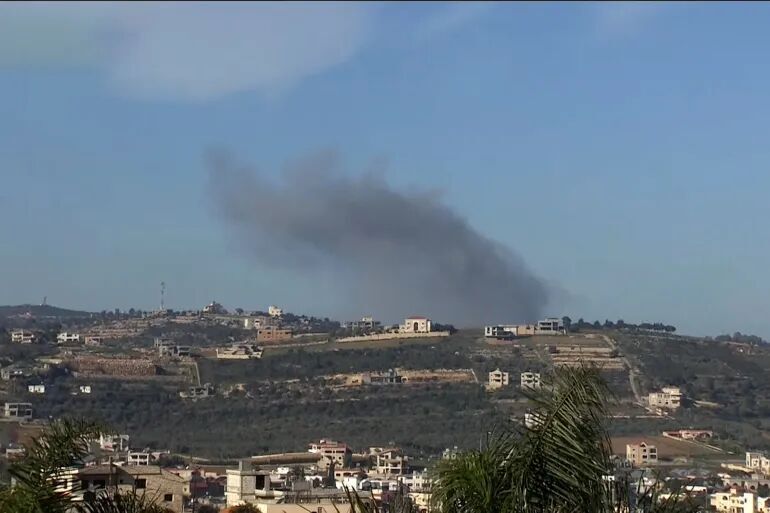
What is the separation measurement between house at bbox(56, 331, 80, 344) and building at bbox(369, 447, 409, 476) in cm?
6454

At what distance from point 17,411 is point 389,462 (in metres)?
27.5

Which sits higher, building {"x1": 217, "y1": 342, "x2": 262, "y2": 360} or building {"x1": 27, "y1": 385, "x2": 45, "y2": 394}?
building {"x1": 217, "y1": 342, "x2": 262, "y2": 360}

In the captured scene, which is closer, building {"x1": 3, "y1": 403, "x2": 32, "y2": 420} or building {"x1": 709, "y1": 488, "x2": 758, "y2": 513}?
building {"x1": 709, "y1": 488, "x2": 758, "y2": 513}

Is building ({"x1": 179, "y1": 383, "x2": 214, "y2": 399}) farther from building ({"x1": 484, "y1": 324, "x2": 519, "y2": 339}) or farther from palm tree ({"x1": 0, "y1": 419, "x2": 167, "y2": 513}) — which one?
palm tree ({"x1": 0, "y1": 419, "x2": 167, "y2": 513})

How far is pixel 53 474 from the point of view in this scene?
8297 millimetres

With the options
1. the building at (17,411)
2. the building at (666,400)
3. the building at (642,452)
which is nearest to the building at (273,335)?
the building at (666,400)

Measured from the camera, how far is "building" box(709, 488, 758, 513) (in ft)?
199

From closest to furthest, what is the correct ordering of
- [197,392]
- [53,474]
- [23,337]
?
[53,474] < [197,392] < [23,337]

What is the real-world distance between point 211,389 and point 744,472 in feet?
166

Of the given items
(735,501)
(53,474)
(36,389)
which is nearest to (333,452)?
(36,389)

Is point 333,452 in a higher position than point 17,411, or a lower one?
lower

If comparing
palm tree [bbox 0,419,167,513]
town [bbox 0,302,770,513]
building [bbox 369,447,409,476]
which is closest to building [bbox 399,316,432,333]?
town [bbox 0,302,770,513]

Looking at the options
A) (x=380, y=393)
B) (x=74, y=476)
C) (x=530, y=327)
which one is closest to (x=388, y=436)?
(x=380, y=393)

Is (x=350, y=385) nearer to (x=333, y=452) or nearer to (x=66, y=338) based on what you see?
(x=333, y=452)
